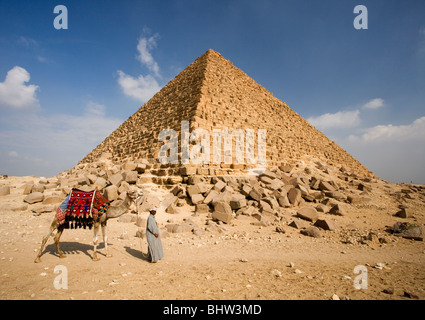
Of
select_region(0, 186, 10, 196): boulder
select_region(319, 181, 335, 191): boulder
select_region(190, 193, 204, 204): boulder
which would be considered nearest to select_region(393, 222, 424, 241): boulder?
select_region(319, 181, 335, 191): boulder

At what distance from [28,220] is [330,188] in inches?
474

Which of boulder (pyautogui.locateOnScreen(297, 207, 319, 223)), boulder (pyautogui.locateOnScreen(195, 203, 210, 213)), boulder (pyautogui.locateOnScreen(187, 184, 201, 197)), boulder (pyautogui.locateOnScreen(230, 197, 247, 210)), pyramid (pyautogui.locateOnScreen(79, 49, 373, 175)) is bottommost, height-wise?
boulder (pyautogui.locateOnScreen(297, 207, 319, 223))

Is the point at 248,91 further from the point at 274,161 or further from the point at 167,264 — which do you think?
the point at 167,264

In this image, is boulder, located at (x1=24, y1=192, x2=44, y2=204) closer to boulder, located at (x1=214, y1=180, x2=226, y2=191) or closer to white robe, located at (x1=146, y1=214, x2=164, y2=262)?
white robe, located at (x1=146, y1=214, x2=164, y2=262)

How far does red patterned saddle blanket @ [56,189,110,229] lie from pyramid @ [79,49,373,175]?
523 cm

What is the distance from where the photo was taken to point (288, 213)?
21.8 feet

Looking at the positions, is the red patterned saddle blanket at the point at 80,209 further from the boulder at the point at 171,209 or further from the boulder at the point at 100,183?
the boulder at the point at 100,183

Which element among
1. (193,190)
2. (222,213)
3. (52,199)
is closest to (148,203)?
(193,190)

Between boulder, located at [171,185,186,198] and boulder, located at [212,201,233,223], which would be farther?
boulder, located at [171,185,186,198]

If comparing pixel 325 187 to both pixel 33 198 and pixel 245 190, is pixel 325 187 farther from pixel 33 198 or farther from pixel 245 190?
pixel 33 198

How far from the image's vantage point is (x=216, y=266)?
10.9 feet

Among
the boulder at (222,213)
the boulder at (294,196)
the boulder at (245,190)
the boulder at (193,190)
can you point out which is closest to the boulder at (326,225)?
the boulder at (294,196)

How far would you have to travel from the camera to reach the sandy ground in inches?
97.7
